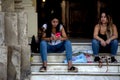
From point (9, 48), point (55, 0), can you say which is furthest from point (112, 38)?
point (55, 0)

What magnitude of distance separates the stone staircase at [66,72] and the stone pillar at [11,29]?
732mm

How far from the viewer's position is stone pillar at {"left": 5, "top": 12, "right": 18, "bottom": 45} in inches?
314

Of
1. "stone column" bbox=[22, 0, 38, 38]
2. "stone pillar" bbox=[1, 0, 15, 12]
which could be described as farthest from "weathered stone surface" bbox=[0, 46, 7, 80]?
"stone column" bbox=[22, 0, 38, 38]

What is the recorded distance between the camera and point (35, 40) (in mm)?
9102

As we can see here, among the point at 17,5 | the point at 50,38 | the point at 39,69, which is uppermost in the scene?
the point at 17,5

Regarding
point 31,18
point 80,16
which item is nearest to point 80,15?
point 80,16

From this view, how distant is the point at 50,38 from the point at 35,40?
75cm

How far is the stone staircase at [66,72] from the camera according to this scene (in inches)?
319

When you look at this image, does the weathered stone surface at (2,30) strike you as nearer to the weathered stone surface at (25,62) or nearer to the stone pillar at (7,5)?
the weathered stone surface at (25,62)

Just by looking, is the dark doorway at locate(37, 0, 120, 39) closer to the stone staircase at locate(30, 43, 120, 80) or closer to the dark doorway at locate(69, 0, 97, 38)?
the dark doorway at locate(69, 0, 97, 38)

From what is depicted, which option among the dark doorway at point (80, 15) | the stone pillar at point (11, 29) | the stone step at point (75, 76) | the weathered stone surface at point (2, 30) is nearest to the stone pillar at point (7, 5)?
the stone pillar at point (11, 29)

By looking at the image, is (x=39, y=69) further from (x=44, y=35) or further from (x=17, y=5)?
(x=17, y=5)

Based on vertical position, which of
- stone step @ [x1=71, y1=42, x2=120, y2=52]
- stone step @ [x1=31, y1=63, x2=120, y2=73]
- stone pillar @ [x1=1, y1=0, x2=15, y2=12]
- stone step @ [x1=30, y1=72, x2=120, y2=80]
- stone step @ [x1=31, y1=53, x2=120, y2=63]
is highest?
stone pillar @ [x1=1, y1=0, x2=15, y2=12]

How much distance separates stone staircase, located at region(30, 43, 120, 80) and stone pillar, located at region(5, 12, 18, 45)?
0.73m
